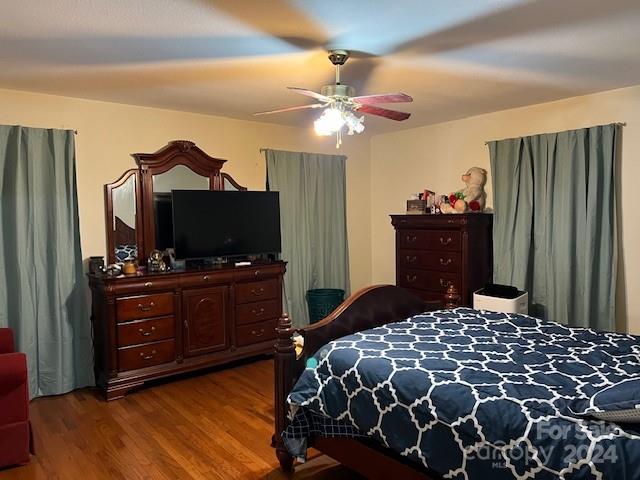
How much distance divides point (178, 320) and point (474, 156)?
334 cm

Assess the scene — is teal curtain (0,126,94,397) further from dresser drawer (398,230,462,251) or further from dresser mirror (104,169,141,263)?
dresser drawer (398,230,462,251)

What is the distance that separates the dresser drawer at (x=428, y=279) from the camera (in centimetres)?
464

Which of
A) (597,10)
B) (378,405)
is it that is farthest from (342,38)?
(378,405)

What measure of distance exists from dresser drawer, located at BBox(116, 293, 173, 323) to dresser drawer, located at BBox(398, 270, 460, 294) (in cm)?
240

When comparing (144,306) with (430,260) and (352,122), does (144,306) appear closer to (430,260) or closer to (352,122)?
(352,122)

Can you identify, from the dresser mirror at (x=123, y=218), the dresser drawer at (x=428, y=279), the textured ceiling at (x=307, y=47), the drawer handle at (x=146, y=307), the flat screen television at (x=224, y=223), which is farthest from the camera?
the dresser drawer at (x=428, y=279)

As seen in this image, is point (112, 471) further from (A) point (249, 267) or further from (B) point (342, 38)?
(B) point (342, 38)

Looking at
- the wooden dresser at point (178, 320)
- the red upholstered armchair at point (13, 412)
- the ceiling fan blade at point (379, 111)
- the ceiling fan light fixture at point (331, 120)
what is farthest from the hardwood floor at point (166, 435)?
the ceiling fan blade at point (379, 111)

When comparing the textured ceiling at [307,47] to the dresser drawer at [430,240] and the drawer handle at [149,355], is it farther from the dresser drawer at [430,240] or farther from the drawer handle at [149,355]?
the drawer handle at [149,355]

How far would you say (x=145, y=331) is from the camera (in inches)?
152

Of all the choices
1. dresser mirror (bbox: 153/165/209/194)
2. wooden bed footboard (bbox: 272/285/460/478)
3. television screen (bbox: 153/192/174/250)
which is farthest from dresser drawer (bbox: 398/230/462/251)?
television screen (bbox: 153/192/174/250)

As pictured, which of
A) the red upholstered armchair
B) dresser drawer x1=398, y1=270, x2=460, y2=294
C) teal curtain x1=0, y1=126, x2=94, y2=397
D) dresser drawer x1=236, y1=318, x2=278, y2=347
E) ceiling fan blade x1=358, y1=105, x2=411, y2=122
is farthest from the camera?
dresser drawer x1=398, y1=270, x2=460, y2=294

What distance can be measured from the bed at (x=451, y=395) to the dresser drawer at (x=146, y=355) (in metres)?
1.69

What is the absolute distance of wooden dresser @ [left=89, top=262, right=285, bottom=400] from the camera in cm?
373
